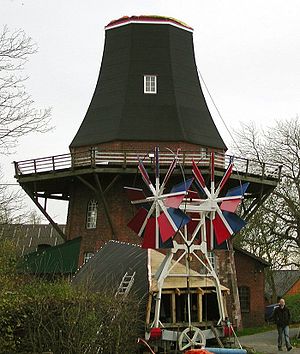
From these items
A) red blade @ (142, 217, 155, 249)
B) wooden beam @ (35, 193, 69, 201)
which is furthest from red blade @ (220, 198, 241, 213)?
wooden beam @ (35, 193, 69, 201)

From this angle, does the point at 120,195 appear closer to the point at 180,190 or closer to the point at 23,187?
the point at 23,187

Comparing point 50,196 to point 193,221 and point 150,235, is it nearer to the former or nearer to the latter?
point 193,221

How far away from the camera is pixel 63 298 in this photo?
9.55m

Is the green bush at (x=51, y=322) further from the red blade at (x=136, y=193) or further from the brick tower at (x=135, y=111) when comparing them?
the brick tower at (x=135, y=111)

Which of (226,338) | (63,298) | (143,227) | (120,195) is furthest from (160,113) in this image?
(63,298)

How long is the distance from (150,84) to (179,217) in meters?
14.2

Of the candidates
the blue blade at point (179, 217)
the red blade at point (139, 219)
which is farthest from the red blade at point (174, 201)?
the red blade at point (139, 219)

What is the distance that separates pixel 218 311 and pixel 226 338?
64cm

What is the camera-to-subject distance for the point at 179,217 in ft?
42.8

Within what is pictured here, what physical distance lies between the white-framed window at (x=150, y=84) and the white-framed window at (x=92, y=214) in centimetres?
504

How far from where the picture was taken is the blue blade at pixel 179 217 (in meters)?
13.0

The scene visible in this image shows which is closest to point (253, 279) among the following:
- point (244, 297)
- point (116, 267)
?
point (244, 297)

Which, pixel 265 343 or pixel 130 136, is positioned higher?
pixel 130 136

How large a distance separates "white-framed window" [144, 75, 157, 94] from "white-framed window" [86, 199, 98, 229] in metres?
5.04
